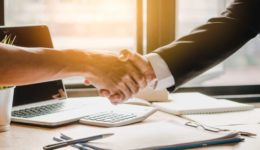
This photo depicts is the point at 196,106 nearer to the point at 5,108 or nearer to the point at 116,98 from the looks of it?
the point at 116,98

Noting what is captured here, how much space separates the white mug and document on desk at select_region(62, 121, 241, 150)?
225 mm

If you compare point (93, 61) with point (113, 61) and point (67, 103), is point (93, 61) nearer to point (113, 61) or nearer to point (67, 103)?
point (113, 61)

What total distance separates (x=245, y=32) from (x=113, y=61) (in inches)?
22.7

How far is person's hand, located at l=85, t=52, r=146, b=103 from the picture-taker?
1680mm

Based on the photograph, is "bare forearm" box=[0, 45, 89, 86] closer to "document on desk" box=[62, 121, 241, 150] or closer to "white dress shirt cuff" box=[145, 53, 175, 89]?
"document on desk" box=[62, 121, 241, 150]

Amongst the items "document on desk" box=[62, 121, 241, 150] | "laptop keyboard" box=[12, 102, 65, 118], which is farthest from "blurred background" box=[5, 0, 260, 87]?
"document on desk" box=[62, 121, 241, 150]

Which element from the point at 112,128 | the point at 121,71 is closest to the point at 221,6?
the point at 121,71

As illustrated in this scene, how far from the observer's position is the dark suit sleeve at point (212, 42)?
185 centimetres

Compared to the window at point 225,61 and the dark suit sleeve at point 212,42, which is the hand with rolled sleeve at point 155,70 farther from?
the window at point 225,61

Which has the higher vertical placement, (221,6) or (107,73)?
(221,6)

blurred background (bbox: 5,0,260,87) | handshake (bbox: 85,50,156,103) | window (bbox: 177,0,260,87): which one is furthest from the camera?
window (bbox: 177,0,260,87)

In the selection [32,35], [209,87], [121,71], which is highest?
[32,35]

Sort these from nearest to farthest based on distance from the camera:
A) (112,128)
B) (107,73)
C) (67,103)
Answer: (112,128)
(107,73)
(67,103)

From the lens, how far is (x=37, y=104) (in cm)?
177
